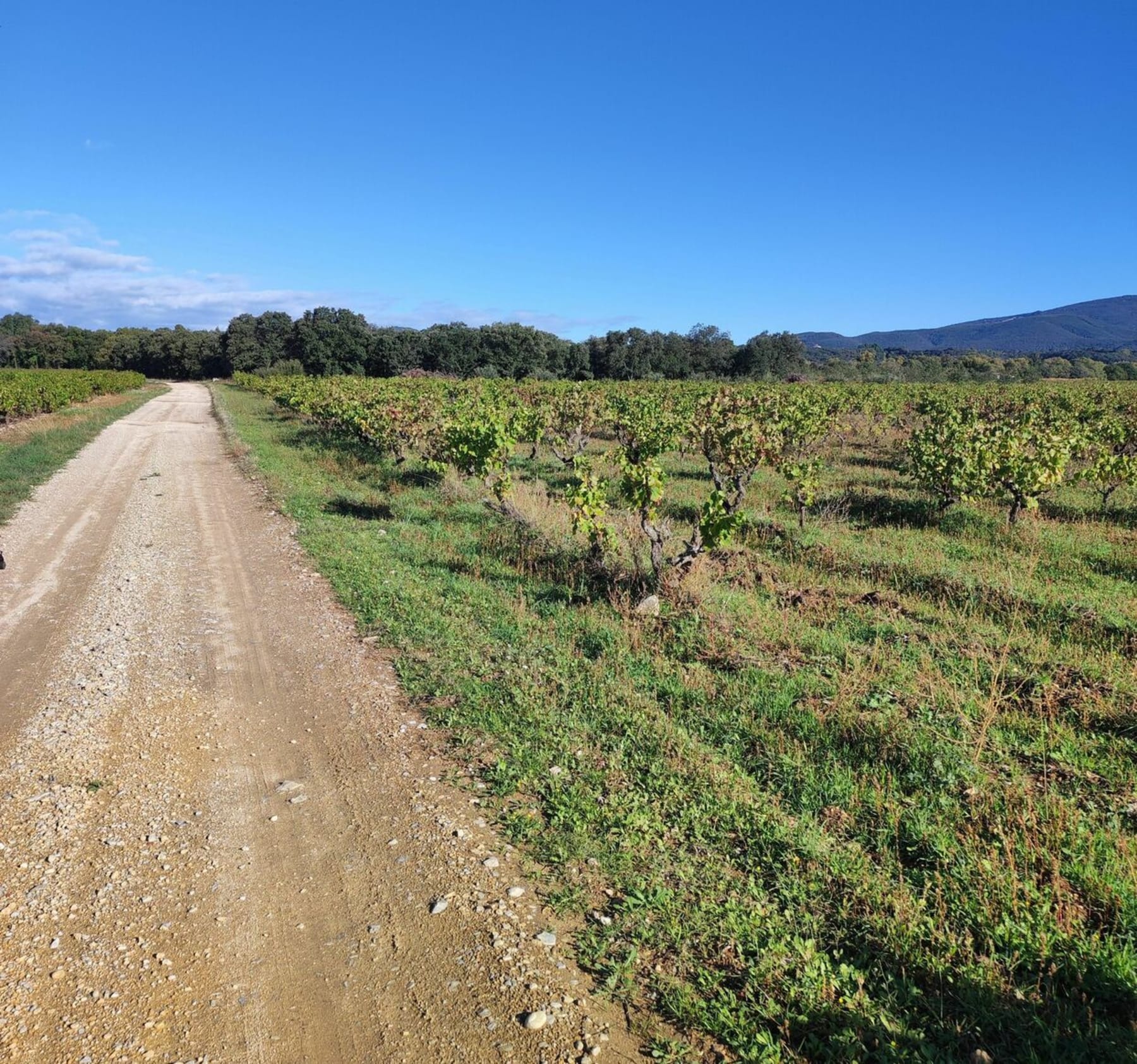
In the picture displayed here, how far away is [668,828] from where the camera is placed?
430 centimetres

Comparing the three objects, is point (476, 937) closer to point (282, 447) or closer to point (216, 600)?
point (216, 600)

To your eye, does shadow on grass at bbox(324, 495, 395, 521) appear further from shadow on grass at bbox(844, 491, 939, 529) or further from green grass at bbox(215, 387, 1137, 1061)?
shadow on grass at bbox(844, 491, 939, 529)

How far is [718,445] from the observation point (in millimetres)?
13508

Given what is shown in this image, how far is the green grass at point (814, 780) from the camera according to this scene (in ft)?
10.4

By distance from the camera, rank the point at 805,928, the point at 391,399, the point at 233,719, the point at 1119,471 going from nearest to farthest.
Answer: the point at 805,928 → the point at 233,719 → the point at 1119,471 → the point at 391,399

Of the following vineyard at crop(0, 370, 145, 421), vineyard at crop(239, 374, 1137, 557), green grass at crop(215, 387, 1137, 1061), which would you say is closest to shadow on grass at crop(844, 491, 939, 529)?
vineyard at crop(239, 374, 1137, 557)

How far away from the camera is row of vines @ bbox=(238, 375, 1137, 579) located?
30.2 ft

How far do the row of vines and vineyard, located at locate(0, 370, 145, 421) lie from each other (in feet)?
40.3

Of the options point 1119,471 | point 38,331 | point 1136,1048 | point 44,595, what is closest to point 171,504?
point 44,595

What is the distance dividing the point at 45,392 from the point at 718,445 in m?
35.2

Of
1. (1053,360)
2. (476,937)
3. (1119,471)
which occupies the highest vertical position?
(1053,360)

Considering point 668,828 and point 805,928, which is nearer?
point 805,928

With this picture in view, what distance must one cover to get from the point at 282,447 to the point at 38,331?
109 meters

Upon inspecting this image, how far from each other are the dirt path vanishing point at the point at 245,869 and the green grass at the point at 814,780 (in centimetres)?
43
